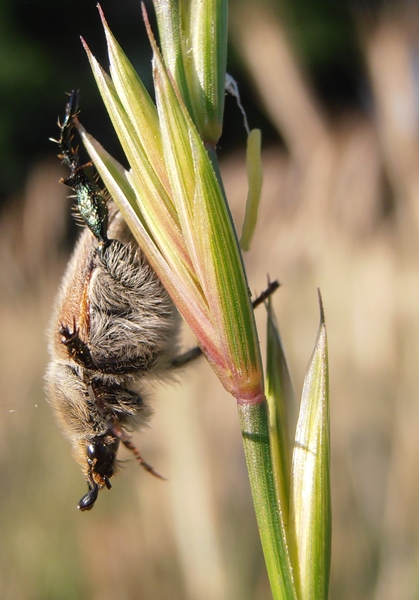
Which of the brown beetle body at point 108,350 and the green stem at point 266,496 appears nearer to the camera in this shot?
the green stem at point 266,496

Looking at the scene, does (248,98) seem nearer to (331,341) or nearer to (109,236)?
(331,341)

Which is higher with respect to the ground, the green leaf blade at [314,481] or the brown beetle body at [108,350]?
the brown beetle body at [108,350]

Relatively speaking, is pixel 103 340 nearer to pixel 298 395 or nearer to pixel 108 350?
pixel 108 350

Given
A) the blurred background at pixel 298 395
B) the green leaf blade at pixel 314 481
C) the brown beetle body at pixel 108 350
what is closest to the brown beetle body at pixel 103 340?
the brown beetle body at pixel 108 350

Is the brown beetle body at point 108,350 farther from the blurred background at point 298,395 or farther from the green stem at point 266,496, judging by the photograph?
the blurred background at point 298,395

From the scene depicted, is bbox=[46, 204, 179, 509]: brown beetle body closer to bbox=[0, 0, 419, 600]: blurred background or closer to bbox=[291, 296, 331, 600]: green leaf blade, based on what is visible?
bbox=[291, 296, 331, 600]: green leaf blade

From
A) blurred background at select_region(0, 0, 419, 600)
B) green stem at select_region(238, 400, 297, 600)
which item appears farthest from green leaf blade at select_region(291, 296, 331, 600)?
blurred background at select_region(0, 0, 419, 600)
